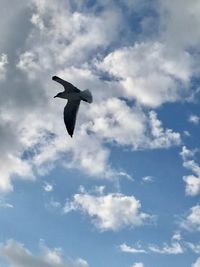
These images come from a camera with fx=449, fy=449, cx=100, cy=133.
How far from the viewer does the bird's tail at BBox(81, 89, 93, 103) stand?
53016 millimetres

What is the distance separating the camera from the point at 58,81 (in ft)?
183

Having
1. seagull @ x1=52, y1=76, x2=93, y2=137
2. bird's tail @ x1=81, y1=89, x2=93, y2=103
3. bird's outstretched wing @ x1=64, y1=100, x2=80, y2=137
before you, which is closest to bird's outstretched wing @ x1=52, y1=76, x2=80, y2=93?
seagull @ x1=52, y1=76, x2=93, y2=137

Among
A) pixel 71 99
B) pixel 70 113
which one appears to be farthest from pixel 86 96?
pixel 70 113

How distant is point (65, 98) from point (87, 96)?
4.20m

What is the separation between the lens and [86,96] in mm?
53906

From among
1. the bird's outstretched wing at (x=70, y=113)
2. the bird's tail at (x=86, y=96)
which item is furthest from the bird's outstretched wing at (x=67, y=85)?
the bird's outstretched wing at (x=70, y=113)

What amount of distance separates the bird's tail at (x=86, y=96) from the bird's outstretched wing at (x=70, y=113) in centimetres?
180

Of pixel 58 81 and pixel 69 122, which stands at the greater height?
pixel 58 81

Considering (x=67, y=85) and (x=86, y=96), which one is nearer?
(x=86, y=96)

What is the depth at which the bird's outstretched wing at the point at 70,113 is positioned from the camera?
55081 mm

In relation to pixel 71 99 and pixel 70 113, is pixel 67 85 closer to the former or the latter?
pixel 71 99

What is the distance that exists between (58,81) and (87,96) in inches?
184

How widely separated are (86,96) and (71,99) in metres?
3.00

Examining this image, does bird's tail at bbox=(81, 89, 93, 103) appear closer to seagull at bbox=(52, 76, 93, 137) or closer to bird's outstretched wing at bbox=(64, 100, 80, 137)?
seagull at bbox=(52, 76, 93, 137)
